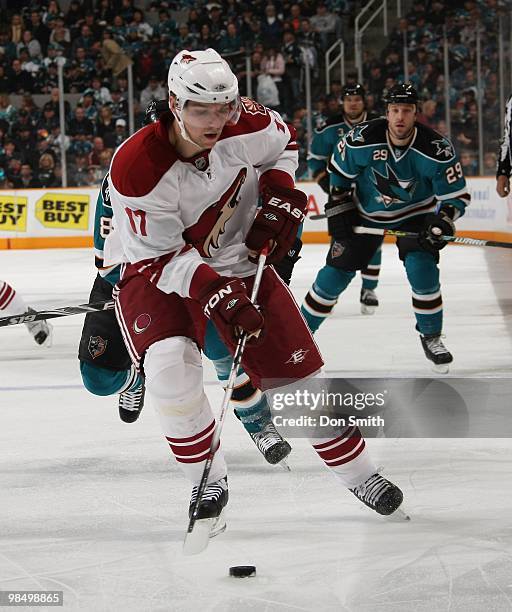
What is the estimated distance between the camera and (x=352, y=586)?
86.0 inches

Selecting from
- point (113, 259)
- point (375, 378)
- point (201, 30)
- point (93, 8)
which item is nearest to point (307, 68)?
point (201, 30)

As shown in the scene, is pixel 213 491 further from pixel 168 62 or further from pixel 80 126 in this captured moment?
pixel 168 62

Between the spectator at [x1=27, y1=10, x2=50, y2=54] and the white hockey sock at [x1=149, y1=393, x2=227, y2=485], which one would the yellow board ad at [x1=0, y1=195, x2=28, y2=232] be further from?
the white hockey sock at [x1=149, y1=393, x2=227, y2=485]

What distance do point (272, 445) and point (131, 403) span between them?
0.65 metres

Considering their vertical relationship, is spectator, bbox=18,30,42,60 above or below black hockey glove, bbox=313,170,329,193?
below

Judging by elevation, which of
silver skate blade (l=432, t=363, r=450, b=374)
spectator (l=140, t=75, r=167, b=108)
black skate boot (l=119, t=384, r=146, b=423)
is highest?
black skate boot (l=119, t=384, r=146, b=423)

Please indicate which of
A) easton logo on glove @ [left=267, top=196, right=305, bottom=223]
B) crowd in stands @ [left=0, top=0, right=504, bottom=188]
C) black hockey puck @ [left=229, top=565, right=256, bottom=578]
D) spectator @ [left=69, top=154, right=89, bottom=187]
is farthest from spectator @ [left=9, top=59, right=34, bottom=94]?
black hockey puck @ [left=229, top=565, right=256, bottom=578]

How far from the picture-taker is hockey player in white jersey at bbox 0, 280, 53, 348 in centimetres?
514

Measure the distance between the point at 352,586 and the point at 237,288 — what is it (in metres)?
0.65

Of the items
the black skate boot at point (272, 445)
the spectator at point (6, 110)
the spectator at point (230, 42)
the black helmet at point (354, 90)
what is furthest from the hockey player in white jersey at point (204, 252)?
the spectator at point (230, 42)

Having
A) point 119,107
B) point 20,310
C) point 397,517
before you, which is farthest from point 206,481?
point 119,107

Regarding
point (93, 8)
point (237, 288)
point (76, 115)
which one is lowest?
point (76, 115)

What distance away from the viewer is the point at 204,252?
2717mm

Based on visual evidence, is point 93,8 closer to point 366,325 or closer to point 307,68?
point 307,68
